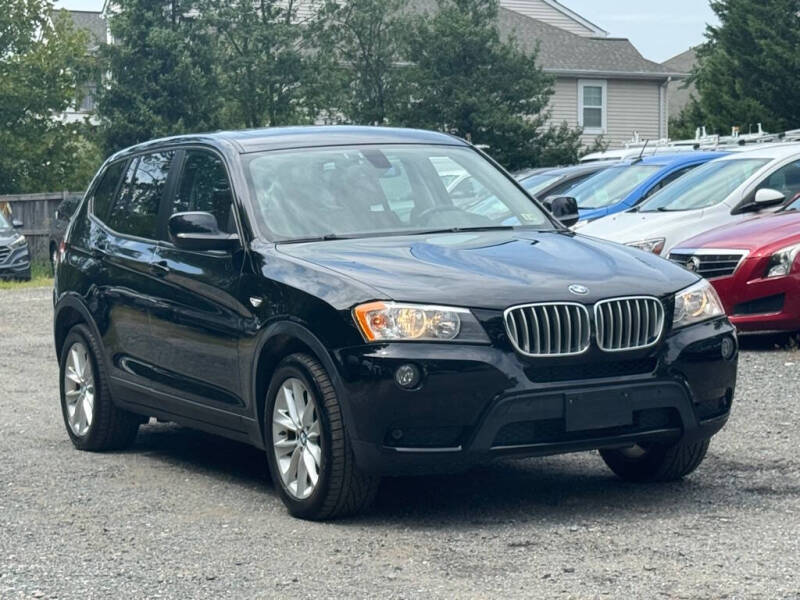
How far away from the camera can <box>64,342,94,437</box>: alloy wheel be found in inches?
360

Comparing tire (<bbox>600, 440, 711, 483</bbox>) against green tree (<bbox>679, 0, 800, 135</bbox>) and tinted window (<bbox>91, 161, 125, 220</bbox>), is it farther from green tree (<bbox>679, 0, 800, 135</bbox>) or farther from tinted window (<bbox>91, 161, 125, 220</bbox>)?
green tree (<bbox>679, 0, 800, 135</bbox>)

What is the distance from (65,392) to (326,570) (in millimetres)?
3908

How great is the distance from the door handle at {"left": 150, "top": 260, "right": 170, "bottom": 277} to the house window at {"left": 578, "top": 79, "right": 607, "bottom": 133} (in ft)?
138

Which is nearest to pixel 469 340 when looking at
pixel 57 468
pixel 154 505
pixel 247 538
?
pixel 247 538

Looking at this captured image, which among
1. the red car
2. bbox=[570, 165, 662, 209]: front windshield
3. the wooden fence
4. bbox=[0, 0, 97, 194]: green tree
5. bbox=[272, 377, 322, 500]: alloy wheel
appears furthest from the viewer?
bbox=[0, 0, 97, 194]: green tree

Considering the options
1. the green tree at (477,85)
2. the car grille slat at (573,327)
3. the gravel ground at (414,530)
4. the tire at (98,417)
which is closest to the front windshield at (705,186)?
the gravel ground at (414,530)

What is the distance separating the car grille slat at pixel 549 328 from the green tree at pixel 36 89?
111 feet

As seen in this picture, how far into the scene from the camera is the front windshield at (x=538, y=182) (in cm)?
2019

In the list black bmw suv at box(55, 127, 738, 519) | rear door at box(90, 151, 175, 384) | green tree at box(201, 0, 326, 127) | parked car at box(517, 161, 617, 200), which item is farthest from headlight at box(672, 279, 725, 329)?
green tree at box(201, 0, 326, 127)

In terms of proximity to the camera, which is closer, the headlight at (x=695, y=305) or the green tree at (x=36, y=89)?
the headlight at (x=695, y=305)

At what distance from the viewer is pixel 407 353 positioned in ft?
20.8

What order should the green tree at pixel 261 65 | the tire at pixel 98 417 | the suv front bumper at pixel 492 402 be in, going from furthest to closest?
the green tree at pixel 261 65
the tire at pixel 98 417
the suv front bumper at pixel 492 402

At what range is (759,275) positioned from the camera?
1252cm

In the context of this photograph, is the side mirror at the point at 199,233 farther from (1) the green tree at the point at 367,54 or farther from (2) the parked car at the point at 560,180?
(1) the green tree at the point at 367,54
